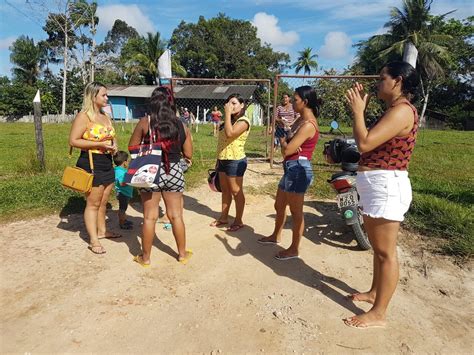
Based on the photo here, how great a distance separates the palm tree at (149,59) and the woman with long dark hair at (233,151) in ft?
120

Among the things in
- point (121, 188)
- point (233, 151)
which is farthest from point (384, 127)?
point (121, 188)

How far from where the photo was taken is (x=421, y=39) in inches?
1276

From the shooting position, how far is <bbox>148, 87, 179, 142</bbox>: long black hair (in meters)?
3.29

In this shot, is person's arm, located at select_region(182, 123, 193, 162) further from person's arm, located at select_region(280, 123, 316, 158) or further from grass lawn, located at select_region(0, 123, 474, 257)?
grass lawn, located at select_region(0, 123, 474, 257)

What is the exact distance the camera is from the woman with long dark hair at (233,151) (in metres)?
4.23

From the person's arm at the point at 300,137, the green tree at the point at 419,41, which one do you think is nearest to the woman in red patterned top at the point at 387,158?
the person's arm at the point at 300,137

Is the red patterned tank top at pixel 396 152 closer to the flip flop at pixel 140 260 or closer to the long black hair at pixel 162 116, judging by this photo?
the long black hair at pixel 162 116

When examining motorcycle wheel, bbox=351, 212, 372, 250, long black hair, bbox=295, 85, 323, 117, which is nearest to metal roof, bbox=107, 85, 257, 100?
motorcycle wheel, bbox=351, 212, 372, 250

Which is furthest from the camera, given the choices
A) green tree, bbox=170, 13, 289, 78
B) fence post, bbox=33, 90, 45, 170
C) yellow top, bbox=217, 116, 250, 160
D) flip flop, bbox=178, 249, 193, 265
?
green tree, bbox=170, 13, 289, 78

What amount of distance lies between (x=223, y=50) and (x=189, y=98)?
18.1 m

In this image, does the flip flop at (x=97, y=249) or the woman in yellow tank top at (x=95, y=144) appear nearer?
the woman in yellow tank top at (x=95, y=144)

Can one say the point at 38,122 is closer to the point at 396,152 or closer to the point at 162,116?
the point at 162,116

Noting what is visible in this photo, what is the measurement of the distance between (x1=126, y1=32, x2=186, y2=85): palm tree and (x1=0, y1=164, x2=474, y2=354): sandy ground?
37332 millimetres

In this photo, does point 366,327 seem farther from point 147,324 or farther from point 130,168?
point 130,168
